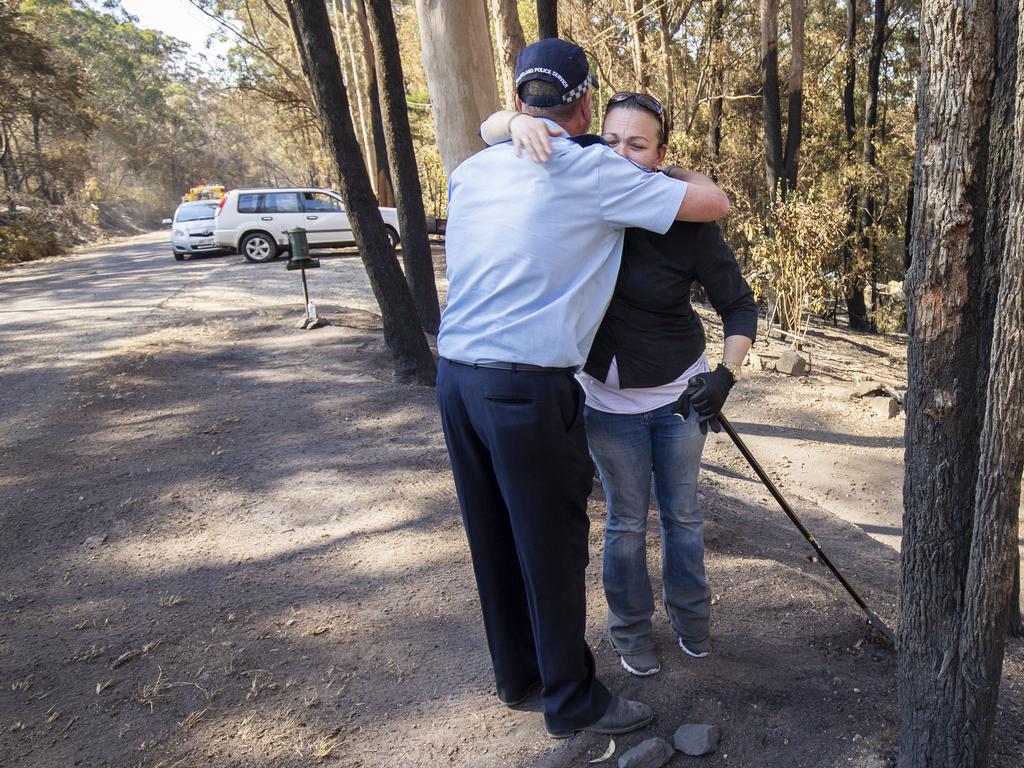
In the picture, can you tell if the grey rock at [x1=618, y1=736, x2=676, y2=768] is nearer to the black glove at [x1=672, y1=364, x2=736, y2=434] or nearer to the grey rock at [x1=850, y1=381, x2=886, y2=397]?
the black glove at [x1=672, y1=364, x2=736, y2=434]

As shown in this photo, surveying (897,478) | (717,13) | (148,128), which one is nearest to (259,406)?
(897,478)

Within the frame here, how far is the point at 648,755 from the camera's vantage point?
241cm

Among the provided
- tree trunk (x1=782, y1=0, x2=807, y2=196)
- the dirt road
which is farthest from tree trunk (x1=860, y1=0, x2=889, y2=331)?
the dirt road

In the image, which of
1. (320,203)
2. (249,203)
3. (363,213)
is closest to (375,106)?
(320,203)

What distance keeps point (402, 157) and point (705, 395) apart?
647 centimetres

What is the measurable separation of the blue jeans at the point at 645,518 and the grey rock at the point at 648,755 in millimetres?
393

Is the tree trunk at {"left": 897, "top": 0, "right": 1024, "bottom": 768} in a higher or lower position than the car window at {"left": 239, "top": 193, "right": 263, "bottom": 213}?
lower

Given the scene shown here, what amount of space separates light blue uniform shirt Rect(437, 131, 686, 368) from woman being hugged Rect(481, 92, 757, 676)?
0.62ft

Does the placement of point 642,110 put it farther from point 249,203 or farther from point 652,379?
point 249,203

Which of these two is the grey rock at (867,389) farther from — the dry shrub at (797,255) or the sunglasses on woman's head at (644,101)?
the sunglasses on woman's head at (644,101)

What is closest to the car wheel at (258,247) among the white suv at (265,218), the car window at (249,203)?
the white suv at (265,218)

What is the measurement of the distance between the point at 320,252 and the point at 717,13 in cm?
1117

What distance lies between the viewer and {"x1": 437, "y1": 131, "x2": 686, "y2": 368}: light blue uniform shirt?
2.13 m

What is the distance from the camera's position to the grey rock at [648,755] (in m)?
2.39
